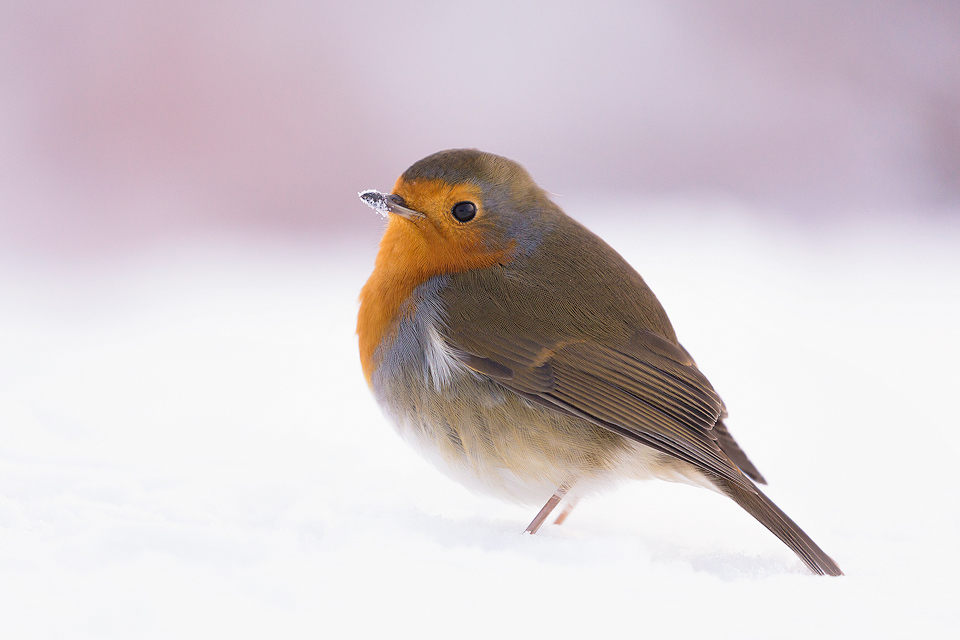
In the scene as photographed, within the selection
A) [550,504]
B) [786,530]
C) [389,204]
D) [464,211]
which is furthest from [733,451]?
[389,204]

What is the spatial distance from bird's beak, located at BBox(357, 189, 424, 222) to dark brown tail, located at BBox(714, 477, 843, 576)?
99cm

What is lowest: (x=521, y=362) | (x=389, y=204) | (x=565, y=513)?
(x=565, y=513)

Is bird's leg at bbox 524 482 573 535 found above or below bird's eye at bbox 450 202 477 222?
below

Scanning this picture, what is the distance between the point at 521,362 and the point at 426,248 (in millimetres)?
409

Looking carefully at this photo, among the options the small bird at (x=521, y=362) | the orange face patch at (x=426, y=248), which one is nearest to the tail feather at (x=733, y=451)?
the small bird at (x=521, y=362)

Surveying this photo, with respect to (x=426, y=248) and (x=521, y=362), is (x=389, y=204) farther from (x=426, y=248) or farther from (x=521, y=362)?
(x=521, y=362)

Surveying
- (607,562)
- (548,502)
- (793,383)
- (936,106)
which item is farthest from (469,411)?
(936,106)

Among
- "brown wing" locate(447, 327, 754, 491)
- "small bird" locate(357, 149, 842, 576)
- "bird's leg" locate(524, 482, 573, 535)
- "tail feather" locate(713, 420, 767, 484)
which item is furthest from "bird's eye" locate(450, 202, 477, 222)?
"tail feather" locate(713, 420, 767, 484)

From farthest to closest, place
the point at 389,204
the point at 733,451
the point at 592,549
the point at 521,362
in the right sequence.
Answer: the point at 733,451 < the point at 389,204 < the point at 521,362 < the point at 592,549

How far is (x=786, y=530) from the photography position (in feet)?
6.00

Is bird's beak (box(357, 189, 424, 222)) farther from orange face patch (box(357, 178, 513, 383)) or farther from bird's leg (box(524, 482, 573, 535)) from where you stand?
bird's leg (box(524, 482, 573, 535))

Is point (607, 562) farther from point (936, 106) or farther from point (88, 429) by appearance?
point (936, 106)

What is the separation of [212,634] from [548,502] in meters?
0.88

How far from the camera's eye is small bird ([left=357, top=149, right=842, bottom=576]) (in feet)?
6.41
